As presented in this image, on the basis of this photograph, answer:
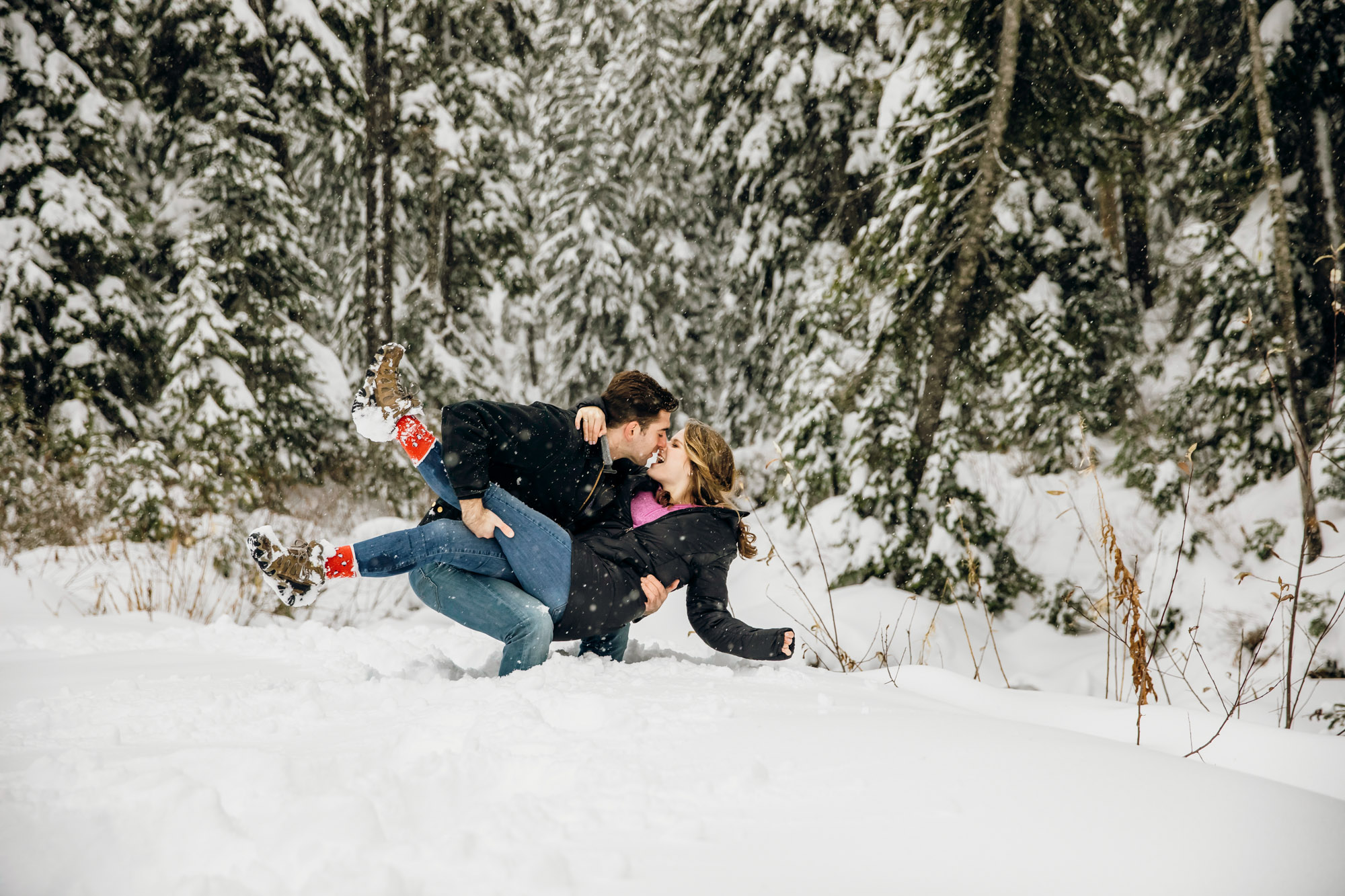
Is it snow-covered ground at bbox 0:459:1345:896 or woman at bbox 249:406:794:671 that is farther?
woman at bbox 249:406:794:671

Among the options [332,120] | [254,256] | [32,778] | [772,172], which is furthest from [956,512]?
[332,120]

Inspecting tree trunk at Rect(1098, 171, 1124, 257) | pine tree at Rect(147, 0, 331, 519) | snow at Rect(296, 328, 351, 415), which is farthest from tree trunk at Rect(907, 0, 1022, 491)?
snow at Rect(296, 328, 351, 415)

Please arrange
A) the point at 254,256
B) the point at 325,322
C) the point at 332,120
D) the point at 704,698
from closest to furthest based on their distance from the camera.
→ the point at 704,698, the point at 254,256, the point at 332,120, the point at 325,322

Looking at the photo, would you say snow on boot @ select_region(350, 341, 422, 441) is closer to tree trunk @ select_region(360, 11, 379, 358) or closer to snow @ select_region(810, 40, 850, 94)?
tree trunk @ select_region(360, 11, 379, 358)

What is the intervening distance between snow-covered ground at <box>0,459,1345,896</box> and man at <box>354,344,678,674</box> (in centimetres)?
26

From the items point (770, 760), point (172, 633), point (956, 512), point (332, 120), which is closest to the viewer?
point (770, 760)

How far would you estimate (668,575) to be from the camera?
119 inches

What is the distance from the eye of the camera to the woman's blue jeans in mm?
2768

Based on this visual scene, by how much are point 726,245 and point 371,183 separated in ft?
22.7

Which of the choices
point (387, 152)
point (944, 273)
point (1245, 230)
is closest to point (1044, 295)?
point (1245, 230)

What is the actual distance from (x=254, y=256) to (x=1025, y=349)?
31.8 feet

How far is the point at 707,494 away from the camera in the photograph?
320 cm

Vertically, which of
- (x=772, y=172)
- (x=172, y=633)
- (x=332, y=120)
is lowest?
(x=172, y=633)

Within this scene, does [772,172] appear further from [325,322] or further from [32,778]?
[32,778]
